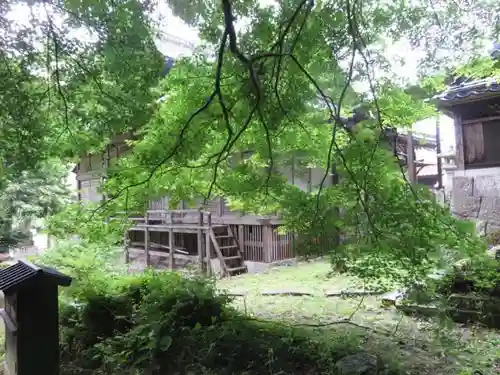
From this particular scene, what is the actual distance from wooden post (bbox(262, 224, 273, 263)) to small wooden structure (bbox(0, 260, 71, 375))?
26.6 ft

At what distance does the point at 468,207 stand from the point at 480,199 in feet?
1.17

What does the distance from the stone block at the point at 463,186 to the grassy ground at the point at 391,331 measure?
4063 mm

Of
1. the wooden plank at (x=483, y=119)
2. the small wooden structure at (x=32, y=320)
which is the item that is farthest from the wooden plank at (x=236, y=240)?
the small wooden structure at (x=32, y=320)

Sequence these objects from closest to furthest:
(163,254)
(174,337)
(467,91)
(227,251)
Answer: (174,337), (467,91), (227,251), (163,254)

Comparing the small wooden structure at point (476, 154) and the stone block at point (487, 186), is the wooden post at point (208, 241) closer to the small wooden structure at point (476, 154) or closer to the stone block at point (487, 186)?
the small wooden structure at point (476, 154)

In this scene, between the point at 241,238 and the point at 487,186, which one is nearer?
the point at 487,186

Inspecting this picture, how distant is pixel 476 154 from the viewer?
8.98 meters

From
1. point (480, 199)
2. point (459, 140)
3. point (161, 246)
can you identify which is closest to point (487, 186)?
point (480, 199)

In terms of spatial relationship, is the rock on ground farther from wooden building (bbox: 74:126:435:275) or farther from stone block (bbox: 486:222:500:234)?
wooden building (bbox: 74:126:435:275)


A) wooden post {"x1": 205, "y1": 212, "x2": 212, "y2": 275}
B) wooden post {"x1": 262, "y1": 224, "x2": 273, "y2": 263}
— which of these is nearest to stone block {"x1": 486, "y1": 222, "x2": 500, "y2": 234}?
wooden post {"x1": 262, "y1": 224, "x2": 273, "y2": 263}

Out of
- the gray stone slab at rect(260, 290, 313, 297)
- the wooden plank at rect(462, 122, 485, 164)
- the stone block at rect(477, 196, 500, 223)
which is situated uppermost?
the wooden plank at rect(462, 122, 485, 164)

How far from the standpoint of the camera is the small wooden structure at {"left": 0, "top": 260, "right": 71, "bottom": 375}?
3.55 m

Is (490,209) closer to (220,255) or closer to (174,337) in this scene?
(220,255)

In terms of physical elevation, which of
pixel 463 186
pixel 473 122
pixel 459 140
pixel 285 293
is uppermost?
pixel 473 122
